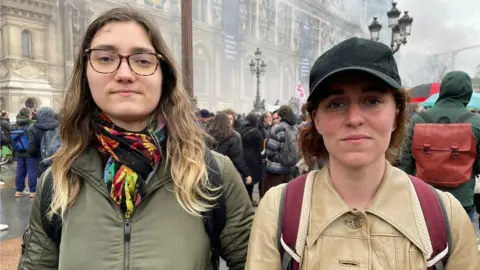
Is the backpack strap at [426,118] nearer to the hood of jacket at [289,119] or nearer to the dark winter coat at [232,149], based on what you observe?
the hood of jacket at [289,119]

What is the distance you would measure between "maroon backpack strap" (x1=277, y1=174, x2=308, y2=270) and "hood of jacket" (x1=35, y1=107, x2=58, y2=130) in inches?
215

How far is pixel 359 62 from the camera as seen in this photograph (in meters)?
1.04

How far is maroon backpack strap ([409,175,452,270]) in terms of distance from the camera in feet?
3.37

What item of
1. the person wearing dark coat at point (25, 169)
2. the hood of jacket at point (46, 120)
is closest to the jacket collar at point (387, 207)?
the hood of jacket at point (46, 120)

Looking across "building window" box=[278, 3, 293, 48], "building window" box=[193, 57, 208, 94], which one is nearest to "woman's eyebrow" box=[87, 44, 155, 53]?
"building window" box=[193, 57, 208, 94]

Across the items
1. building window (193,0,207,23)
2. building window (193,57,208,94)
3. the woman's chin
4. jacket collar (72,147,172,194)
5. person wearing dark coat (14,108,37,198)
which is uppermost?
building window (193,0,207,23)

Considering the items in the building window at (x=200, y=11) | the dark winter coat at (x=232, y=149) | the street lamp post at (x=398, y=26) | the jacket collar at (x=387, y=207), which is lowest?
the dark winter coat at (x=232, y=149)

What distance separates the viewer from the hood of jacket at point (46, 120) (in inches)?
218

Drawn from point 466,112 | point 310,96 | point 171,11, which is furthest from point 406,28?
point 171,11

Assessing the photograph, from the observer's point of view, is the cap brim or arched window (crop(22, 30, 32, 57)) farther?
arched window (crop(22, 30, 32, 57))

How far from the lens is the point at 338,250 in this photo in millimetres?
1068

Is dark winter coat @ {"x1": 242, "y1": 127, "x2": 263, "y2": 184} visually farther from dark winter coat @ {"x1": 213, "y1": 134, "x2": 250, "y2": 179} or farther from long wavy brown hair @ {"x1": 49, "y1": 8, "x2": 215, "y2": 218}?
long wavy brown hair @ {"x1": 49, "y1": 8, "x2": 215, "y2": 218}

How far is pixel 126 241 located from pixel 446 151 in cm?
278

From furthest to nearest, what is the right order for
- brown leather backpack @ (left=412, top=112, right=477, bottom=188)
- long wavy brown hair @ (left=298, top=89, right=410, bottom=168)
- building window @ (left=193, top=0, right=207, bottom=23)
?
1. building window @ (left=193, top=0, right=207, bottom=23)
2. brown leather backpack @ (left=412, top=112, right=477, bottom=188)
3. long wavy brown hair @ (left=298, top=89, right=410, bottom=168)
